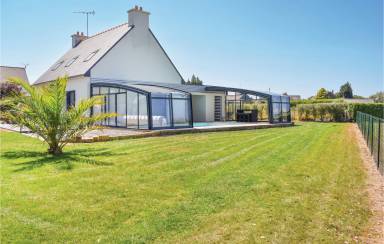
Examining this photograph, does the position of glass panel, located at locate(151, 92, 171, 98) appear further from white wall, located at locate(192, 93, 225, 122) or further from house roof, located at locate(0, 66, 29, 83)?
house roof, located at locate(0, 66, 29, 83)

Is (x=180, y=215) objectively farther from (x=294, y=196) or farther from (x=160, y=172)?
(x=160, y=172)

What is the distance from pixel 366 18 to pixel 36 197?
662 inches

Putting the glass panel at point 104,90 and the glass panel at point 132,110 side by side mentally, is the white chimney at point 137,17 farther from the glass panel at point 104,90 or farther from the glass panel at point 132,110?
the glass panel at point 132,110

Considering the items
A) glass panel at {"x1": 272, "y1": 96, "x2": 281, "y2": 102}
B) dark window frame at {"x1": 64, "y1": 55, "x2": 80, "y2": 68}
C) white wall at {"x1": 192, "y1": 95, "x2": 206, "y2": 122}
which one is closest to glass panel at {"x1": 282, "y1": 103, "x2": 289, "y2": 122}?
glass panel at {"x1": 272, "y1": 96, "x2": 281, "y2": 102}

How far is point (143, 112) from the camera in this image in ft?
56.7

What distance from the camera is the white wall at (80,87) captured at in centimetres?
2075

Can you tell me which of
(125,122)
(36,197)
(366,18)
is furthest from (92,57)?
(36,197)

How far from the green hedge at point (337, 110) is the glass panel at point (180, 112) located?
659 inches

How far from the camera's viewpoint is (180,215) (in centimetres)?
471

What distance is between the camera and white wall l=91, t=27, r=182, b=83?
22.3 meters

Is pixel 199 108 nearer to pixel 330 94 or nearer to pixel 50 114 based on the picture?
pixel 50 114

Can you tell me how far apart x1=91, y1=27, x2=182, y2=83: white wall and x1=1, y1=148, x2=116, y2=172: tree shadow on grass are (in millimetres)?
12080

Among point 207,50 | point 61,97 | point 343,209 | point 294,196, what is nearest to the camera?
point 343,209

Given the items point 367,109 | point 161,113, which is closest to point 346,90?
point 367,109
